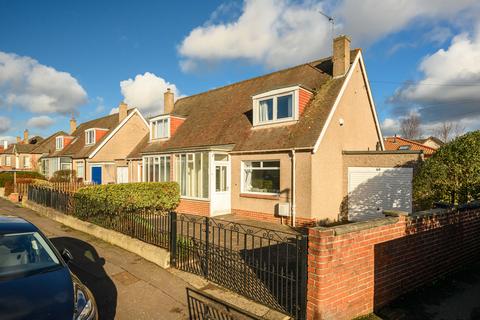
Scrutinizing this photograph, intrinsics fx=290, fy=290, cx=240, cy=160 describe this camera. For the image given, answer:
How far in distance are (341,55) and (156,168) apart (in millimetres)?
11950

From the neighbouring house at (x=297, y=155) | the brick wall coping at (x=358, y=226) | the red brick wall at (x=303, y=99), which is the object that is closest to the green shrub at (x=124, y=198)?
the neighbouring house at (x=297, y=155)

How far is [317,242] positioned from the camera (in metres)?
4.34

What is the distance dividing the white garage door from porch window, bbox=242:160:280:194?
3.49 meters

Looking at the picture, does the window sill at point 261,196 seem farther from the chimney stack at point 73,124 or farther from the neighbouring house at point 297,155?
the chimney stack at point 73,124

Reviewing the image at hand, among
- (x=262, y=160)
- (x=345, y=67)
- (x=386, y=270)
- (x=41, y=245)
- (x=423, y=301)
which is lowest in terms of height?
(x=423, y=301)

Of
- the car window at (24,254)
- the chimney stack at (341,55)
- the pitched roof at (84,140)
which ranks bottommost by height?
the car window at (24,254)

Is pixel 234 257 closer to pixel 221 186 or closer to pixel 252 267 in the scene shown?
pixel 252 267

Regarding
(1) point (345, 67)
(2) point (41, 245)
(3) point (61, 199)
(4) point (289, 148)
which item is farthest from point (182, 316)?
(1) point (345, 67)

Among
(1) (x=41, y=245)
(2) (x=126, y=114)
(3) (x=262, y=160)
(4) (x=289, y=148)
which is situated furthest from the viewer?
(2) (x=126, y=114)

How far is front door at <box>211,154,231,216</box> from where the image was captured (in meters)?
13.8

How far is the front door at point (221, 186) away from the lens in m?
13.8

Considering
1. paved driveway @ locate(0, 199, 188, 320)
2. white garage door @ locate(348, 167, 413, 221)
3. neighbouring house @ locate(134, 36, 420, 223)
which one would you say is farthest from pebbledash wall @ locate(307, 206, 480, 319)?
neighbouring house @ locate(134, 36, 420, 223)

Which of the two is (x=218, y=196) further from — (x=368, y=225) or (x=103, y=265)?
(x=368, y=225)

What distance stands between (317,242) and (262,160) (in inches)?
352
